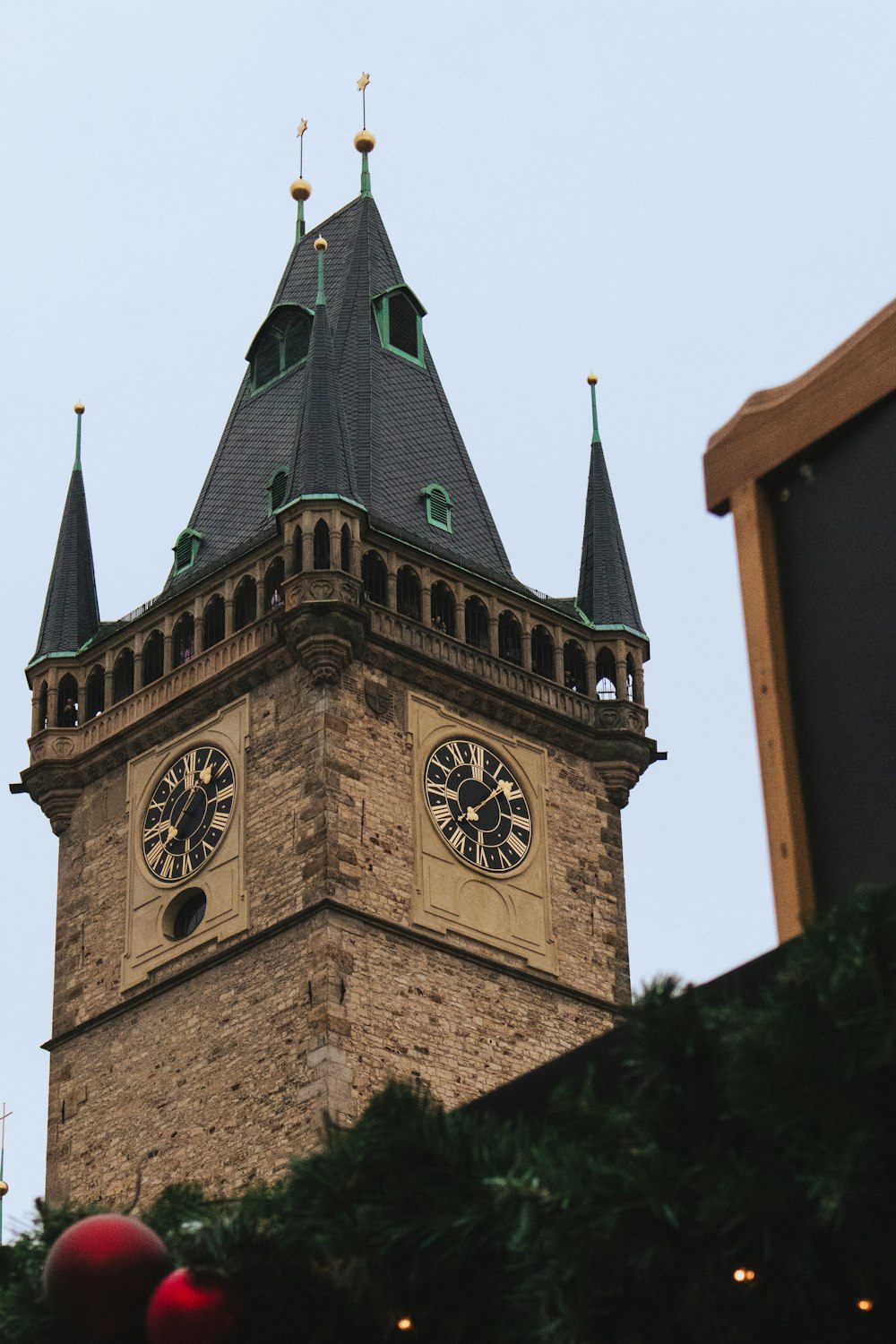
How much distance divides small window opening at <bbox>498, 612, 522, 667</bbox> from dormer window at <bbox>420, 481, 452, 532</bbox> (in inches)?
67.8

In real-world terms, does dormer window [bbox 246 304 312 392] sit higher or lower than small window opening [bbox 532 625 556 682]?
higher

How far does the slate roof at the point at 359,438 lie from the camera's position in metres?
40.4

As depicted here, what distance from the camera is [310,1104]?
33188 millimetres

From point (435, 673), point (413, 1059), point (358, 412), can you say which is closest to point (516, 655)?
point (435, 673)

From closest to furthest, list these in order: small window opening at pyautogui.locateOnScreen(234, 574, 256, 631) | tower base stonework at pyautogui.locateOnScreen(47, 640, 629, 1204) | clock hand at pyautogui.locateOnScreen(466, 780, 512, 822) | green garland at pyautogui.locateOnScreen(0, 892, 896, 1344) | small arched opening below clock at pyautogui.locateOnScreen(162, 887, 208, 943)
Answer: green garland at pyautogui.locateOnScreen(0, 892, 896, 1344)
tower base stonework at pyautogui.locateOnScreen(47, 640, 629, 1204)
small arched opening below clock at pyautogui.locateOnScreen(162, 887, 208, 943)
clock hand at pyautogui.locateOnScreen(466, 780, 512, 822)
small window opening at pyautogui.locateOnScreen(234, 574, 256, 631)

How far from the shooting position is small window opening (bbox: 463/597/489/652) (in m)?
39.5

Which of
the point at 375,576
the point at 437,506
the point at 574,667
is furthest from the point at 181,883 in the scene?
the point at 437,506

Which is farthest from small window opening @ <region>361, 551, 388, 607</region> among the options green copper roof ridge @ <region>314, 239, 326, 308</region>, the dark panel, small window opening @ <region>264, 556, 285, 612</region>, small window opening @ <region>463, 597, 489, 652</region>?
the dark panel

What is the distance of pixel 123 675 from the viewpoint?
40.5 metres

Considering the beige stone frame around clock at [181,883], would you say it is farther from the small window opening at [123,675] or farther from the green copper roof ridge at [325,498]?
the green copper roof ridge at [325,498]

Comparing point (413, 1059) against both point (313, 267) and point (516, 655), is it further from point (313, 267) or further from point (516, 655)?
point (313, 267)

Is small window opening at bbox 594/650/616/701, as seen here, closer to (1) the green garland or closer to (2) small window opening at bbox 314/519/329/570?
(2) small window opening at bbox 314/519/329/570

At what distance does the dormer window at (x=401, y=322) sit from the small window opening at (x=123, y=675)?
23.3ft

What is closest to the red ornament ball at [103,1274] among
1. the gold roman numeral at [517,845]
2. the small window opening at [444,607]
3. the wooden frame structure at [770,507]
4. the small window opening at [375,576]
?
the wooden frame structure at [770,507]
